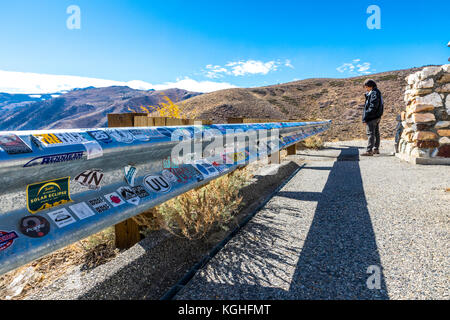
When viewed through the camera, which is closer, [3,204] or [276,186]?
[3,204]

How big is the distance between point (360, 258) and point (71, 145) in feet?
6.85

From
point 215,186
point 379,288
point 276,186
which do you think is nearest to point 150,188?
point 215,186

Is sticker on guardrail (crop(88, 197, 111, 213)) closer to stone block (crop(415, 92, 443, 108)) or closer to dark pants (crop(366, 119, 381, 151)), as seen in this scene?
stone block (crop(415, 92, 443, 108))

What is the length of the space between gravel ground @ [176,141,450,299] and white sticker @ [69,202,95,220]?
0.78 meters

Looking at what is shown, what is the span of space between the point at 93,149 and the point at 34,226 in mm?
423

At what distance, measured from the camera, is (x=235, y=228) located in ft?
8.85

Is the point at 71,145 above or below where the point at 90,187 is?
above

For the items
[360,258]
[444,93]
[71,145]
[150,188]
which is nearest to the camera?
[71,145]

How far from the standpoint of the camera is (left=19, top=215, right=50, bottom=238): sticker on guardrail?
1130 mm

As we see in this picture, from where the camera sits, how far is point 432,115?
6105 mm

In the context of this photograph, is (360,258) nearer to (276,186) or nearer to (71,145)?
→ (71,145)

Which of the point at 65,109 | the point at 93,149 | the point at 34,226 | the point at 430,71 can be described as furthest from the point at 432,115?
the point at 65,109
